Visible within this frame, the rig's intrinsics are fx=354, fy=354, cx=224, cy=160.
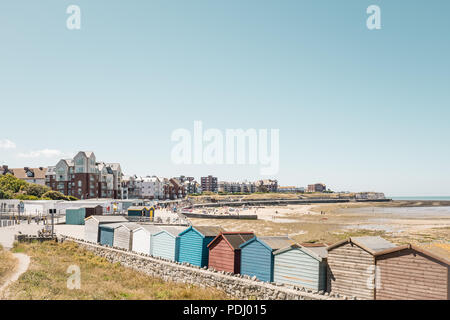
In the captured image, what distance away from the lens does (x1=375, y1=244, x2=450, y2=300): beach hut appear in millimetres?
13430

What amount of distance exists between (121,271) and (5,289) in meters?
8.35

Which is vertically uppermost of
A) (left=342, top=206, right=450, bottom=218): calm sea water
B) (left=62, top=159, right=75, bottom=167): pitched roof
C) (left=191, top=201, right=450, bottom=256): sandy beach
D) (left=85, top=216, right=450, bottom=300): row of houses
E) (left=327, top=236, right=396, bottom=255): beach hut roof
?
(left=62, top=159, right=75, bottom=167): pitched roof

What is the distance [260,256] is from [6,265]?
692 inches

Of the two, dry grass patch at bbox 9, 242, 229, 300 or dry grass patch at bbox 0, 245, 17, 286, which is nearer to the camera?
dry grass patch at bbox 9, 242, 229, 300

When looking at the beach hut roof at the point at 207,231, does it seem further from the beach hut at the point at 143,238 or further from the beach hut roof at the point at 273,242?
the beach hut at the point at 143,238

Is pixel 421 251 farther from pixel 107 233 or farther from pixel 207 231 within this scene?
pixel 107 233

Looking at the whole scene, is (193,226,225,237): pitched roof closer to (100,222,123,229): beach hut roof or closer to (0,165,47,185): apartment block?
(100,222,123,229): beach hut roof

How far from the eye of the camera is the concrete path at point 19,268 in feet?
63.4

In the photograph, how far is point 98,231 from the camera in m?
33.3

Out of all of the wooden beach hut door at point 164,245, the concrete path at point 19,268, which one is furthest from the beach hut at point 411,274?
the concrete path at point 19,268

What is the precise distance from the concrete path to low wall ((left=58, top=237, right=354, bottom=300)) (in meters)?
6.21

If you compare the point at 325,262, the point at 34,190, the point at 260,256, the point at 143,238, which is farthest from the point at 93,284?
the point at 34,190

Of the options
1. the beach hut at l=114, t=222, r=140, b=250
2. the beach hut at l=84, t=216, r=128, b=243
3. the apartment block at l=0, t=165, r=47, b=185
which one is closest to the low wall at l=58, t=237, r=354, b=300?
the beach hut at l=114, t=222, r=140, b=250
